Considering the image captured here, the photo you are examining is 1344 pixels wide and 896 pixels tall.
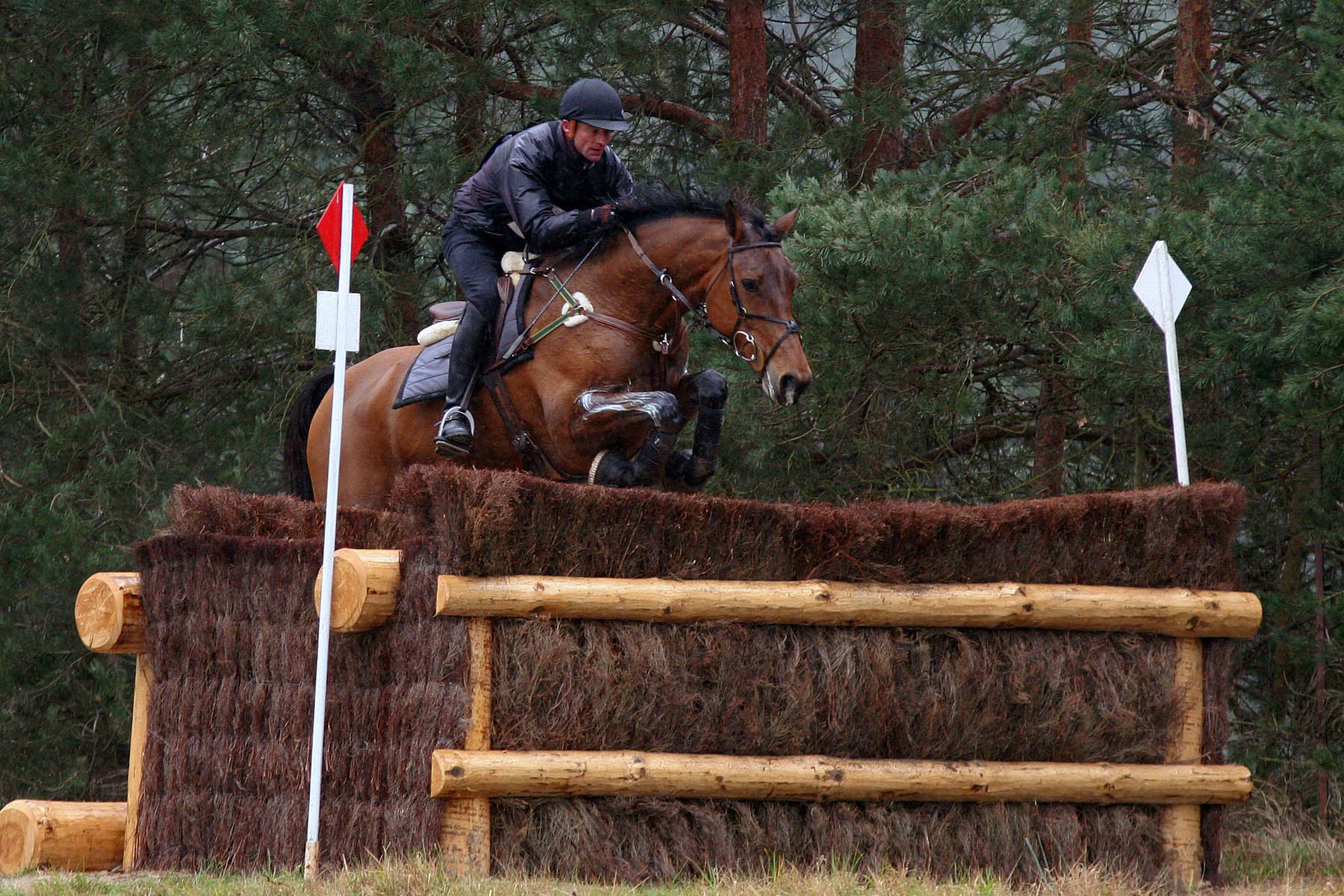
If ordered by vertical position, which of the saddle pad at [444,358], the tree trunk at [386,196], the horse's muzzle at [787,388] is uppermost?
the tree trunk at [386,196]

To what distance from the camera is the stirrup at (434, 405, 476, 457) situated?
668cm

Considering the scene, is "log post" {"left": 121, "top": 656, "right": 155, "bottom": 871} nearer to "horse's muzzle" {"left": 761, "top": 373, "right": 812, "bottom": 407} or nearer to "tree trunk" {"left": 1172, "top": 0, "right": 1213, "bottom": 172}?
"horse's muzzle" {"left": 761, "top": 373, "right": 812, "bottom": 407}

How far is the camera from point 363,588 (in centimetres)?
504

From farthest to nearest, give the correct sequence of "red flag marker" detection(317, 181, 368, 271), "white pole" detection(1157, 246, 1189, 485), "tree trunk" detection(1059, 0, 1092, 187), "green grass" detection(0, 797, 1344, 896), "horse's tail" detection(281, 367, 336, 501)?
"tree trunk" detection(1059, 0, 1092, 187) → "horse's tail" detection(281, 367, 336, 501) → "white pole" detection(1157, 246, 1189, 485) → "red flag marker" detection(317, 181, 368, 271) → "green grass" detection(0, 797, 1344, 896)

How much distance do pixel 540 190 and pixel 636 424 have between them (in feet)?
3.77

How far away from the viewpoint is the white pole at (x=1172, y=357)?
5.90 m

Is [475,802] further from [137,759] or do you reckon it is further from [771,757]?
[137,759]

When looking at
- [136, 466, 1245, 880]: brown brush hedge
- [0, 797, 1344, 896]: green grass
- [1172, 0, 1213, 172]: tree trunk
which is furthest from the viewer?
[1172, 0, 1213, 172]: tree trunk

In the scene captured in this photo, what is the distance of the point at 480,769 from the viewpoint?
4.66 metres

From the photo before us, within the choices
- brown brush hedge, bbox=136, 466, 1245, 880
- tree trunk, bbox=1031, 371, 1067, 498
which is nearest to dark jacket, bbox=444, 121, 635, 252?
brown brush hedge, bbox=136, 466, 1245, 880

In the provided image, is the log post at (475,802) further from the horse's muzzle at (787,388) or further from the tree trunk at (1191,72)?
the tree trunk at (1191,72)

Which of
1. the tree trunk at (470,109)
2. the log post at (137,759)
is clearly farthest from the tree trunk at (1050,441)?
the log post at (137,759)

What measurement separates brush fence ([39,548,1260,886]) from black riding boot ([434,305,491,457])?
1.50 m

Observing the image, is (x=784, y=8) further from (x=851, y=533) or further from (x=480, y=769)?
(x=480, y=769)
